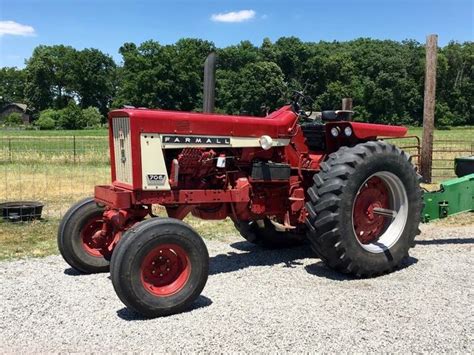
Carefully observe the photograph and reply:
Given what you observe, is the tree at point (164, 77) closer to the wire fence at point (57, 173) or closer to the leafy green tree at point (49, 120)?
the leafy green tree at point (49, 120)

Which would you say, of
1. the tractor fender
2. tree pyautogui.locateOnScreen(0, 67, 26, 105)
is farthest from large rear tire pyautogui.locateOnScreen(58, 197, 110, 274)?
tree pyautogui.locateOnScreen(0, 67, 26, 105)

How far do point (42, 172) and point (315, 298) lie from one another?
525 inches

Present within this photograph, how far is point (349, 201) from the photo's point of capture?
5.53m

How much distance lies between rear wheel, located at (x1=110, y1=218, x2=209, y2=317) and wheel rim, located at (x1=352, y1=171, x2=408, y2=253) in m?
2.10

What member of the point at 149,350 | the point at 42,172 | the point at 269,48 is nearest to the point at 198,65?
the point at 269,48

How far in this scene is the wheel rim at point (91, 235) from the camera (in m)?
6.00

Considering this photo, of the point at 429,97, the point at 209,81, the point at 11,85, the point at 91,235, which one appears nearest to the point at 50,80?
the point at 11,85

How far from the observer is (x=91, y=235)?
6.12 metres

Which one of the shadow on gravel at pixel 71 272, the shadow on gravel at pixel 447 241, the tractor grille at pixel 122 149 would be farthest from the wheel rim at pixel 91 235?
the shadow on gravel at pixel 447 241

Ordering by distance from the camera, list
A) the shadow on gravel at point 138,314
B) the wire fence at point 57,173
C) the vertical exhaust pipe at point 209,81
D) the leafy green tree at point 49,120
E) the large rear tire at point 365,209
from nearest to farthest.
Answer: the shadow on gravel at point 138,314, the large rear tire at point 365,209, the vertical exhaust pipe at point 209,81, the wire fence at point 57,173, the leafy green tree at point 49,120

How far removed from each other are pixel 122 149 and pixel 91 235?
4.32 feet

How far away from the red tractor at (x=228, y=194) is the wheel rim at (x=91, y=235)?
13 mm

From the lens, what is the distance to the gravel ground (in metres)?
4.01

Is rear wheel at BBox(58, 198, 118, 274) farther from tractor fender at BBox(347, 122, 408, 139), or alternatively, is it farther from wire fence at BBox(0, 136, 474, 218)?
wire fence at BBox(0, 136, 474, 218)
